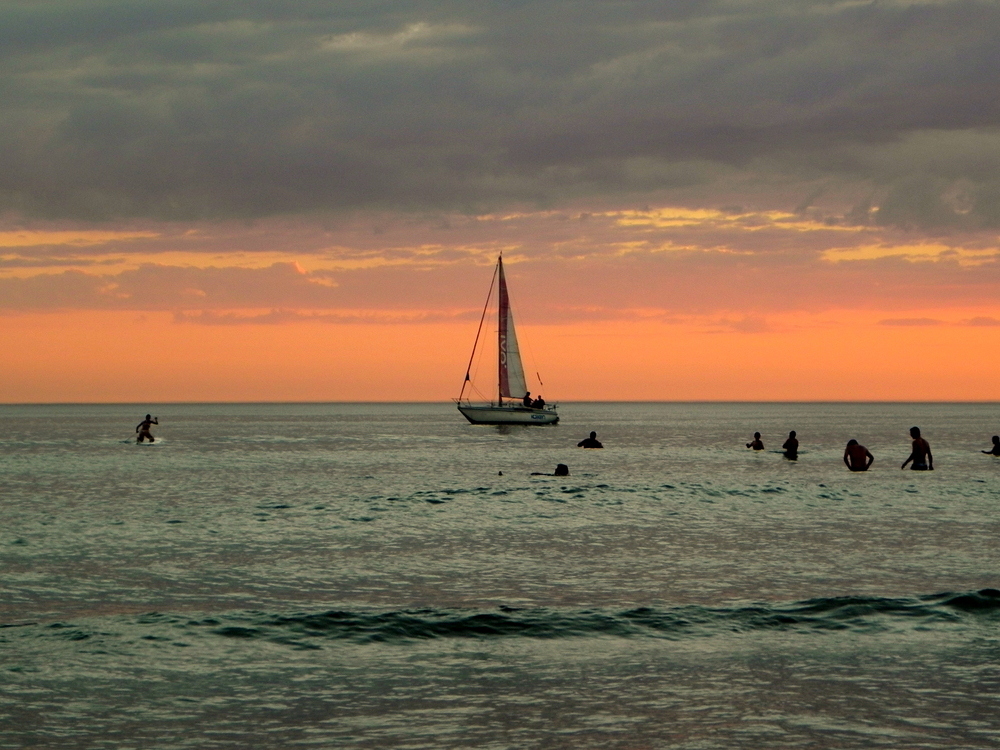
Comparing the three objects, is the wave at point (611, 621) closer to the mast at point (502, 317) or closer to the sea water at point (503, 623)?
the sea water at point (503, 623)

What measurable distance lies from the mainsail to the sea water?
71.6 m

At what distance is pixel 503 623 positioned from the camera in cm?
1950

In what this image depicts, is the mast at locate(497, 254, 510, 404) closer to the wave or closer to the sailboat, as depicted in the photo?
the sailboat

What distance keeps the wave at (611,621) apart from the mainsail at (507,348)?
318 feet

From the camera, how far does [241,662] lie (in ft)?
55.2

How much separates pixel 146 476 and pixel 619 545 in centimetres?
4077

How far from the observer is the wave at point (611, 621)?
18.8 metres

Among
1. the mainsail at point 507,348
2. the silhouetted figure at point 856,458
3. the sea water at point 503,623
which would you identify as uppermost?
the mainsail at point 507,348

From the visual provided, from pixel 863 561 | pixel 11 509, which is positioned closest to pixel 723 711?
pixel 863 561

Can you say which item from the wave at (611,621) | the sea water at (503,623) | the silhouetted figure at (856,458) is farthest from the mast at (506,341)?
the wave at (611,621)

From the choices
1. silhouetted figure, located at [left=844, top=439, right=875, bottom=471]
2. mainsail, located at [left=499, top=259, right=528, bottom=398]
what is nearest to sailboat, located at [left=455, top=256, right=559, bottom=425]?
mainsail, located at [left=499, top=259, right=528, bottom=398]

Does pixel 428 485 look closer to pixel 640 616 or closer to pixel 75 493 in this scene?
pixel 75 493

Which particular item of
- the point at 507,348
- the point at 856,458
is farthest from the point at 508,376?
the point at 856,458

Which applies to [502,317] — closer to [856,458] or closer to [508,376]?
[508,376]
